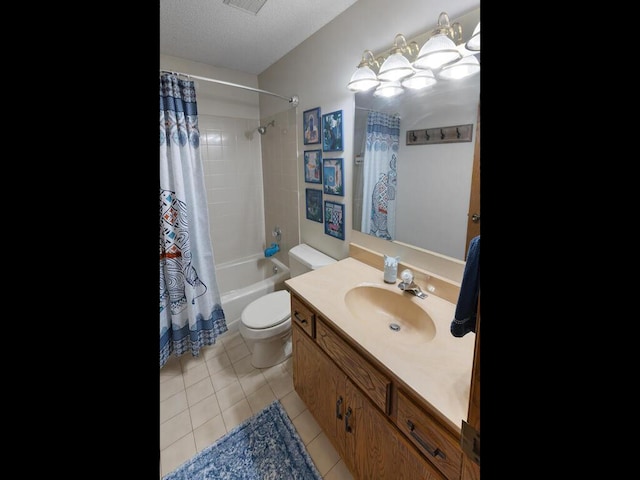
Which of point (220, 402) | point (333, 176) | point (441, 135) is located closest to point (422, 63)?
point (441, 135)

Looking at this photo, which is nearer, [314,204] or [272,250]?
[314,204]

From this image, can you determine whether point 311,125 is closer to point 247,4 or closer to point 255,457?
point 247,4

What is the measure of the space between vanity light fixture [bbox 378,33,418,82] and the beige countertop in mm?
958

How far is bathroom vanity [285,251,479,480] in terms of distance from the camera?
0.73 meters

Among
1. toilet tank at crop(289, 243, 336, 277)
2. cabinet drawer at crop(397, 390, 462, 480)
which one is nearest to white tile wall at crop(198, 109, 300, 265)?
toilet tank at crop(289, 243, 336, 277)

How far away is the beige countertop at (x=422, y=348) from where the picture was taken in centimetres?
72

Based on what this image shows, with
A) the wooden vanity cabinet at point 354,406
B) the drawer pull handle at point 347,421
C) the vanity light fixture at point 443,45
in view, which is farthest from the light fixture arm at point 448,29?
the drawer pull handle at point 347,421

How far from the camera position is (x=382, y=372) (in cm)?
86

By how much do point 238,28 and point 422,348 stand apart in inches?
79.2

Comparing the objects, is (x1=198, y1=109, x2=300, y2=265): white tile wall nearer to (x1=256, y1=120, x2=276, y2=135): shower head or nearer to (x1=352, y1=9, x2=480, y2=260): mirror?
(x1=256, y1=120, x2=276, y2=135): shower head
